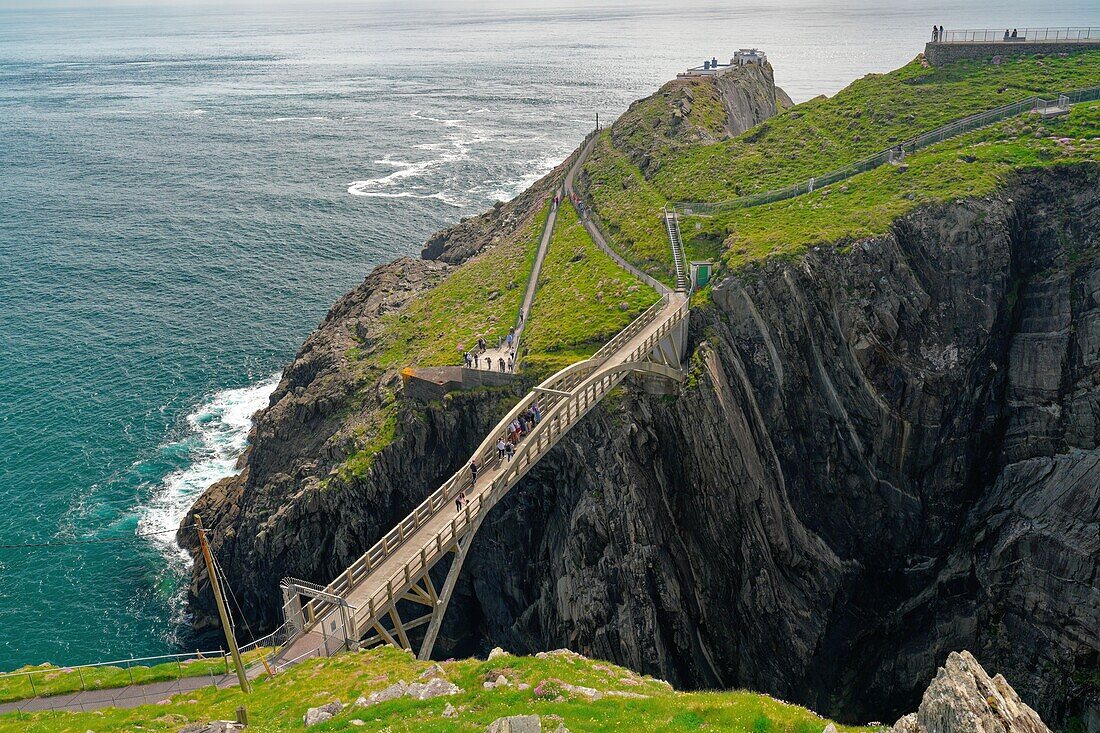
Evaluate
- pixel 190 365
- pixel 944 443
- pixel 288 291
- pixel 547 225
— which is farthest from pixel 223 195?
pixel 944 443

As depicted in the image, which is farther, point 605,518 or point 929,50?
point 929,50

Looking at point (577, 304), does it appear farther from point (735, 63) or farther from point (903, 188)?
point (735, 63)

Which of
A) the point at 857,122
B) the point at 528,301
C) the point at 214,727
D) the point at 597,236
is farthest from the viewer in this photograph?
the point at 857,122

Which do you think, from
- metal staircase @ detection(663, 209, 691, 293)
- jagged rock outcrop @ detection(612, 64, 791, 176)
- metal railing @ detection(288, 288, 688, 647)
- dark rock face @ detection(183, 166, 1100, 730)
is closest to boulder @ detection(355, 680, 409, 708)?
metal railing @ detection(288, 288, 688, 647)

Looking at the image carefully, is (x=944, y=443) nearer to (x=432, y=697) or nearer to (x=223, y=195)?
(x=432, y=697)

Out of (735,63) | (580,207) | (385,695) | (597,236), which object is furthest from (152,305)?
(385,695)

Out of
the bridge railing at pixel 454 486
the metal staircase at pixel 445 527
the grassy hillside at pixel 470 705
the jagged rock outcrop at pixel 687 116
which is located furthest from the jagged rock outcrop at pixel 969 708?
the jagged rock outcrop at pixel 687 116

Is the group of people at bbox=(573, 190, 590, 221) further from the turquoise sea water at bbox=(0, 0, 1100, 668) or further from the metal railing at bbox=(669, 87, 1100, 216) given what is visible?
the turquoise sea water at bbox=(0, 0, 1100, 668)
